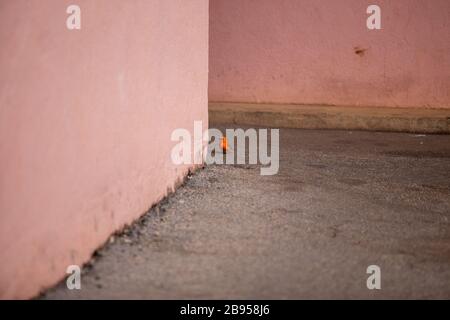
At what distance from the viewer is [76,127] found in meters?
2.40

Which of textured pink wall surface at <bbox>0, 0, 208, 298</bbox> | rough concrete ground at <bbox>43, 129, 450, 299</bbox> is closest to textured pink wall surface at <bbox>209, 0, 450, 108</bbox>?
rough concrete ground at <bbox>43, 129, 450, 299</bbox>

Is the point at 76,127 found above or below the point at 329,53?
below

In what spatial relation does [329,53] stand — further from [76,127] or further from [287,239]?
[76,127]

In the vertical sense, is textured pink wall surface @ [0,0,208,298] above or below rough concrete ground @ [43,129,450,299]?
above

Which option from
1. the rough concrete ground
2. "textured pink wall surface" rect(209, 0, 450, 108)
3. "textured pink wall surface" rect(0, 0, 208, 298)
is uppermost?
"textured pink wall surface" rect(209, 0, 450, 108)

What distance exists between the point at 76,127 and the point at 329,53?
17.8 feet

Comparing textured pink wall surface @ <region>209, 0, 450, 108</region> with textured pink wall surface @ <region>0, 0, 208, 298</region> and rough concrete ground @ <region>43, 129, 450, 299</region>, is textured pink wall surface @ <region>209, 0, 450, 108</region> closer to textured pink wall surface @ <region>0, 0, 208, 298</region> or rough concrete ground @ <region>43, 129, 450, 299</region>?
rough concrete ground @ <region>43, 129, 450, 299</region>

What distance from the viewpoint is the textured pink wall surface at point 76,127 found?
1.98 metres

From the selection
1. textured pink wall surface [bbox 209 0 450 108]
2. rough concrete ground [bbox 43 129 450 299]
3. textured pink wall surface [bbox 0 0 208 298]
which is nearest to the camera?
textured pink wall surface [bbox 0 0 208 298]

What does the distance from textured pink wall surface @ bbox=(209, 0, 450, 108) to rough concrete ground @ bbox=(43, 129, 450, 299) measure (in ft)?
8.73

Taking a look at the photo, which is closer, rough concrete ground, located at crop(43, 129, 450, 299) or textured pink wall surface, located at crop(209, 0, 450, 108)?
rough concrete ground, located at crop(43, 129, 450, 299)

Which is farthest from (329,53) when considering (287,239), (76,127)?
(76,127)

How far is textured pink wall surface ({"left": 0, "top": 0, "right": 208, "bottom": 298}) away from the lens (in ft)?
6.51

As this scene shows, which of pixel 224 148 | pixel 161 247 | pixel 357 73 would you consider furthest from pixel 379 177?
pixel 357 73
